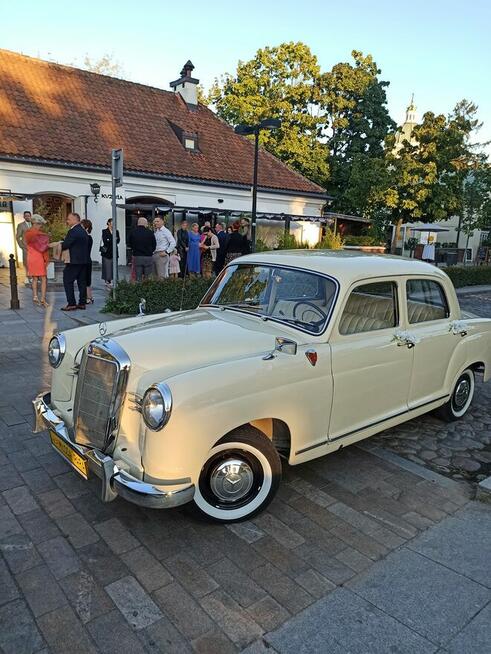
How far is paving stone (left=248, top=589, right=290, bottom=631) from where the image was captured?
2.34 metres

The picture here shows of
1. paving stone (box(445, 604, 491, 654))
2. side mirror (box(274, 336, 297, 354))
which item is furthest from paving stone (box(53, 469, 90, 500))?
paving stone (box(445, 604, 491, 654))

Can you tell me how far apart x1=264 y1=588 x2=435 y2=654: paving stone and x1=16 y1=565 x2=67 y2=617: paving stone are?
3.61 ft

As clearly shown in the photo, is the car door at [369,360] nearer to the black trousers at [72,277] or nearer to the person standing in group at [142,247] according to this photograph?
the black trousers at [72,277]

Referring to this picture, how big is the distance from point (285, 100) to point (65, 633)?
107 ft

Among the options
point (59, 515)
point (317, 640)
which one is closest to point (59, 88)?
point (59, 515)

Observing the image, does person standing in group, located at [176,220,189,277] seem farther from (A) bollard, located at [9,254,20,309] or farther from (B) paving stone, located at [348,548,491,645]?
(B) paving stone, located at [348,548,491,645]

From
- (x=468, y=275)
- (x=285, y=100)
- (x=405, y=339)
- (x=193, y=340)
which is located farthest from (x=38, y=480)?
(x=285, y=100)

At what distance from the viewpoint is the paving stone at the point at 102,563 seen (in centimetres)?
261

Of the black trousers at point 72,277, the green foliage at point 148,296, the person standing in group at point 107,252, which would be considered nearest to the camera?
the green foliage at point 148,296

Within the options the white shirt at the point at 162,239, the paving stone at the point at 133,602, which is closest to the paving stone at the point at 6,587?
the paving stone at the point at 133,602

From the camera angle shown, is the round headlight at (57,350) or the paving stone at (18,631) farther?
the round headlight at (57,350)

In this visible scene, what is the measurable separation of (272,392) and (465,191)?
30.9m

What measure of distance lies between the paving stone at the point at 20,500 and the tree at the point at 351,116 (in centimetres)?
2915

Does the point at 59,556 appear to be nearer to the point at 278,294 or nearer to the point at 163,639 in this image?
the point at 163,639
